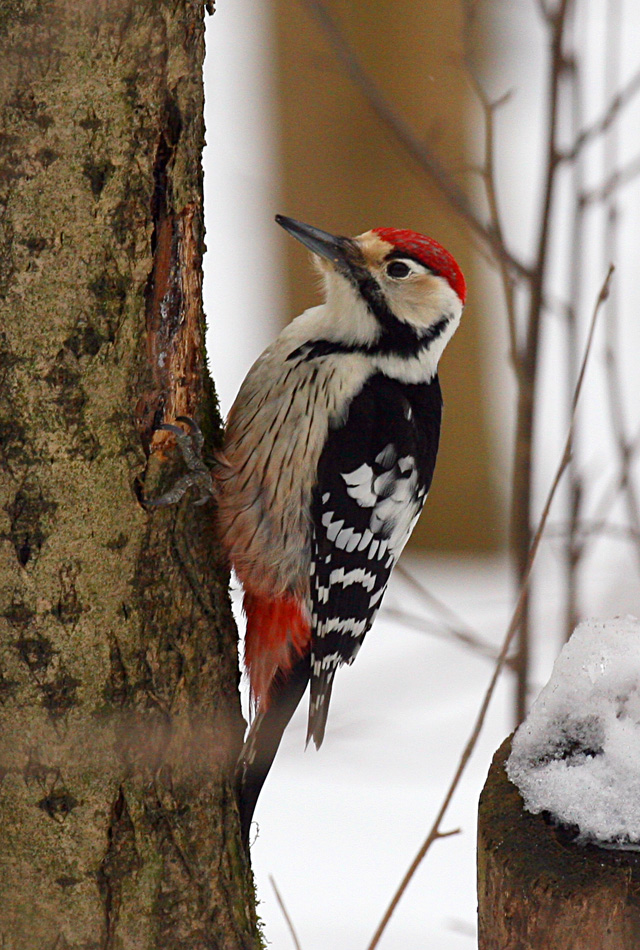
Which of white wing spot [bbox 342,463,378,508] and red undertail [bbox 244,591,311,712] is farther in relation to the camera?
red undertail [bbox 244,591,311,712]

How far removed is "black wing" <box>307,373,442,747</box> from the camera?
2404mm

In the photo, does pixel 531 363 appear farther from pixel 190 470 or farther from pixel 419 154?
pixel 190 470

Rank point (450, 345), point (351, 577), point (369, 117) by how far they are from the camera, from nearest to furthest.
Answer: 1. point (351, 577)
2. point (369, 117)
3. point (450, 345)

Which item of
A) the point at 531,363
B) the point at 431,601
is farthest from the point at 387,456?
the point at 431,601

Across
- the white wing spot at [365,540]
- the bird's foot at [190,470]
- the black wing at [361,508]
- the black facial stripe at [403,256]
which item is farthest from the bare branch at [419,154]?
the bird's foot at [190,470]

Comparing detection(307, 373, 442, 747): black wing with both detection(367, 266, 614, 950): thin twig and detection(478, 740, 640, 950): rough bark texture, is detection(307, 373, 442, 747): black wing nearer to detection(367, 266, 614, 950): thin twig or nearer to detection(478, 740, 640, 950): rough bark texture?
detection(367, 266, 614, 950): thin twig

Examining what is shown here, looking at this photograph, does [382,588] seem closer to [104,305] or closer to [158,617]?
[158,617]

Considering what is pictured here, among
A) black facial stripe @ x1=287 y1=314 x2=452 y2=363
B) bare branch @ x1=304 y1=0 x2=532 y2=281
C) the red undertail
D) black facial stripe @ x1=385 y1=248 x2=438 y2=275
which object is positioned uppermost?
bare branch @ x1=304 y1=0 x2=532 y2=281

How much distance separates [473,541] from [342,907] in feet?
8.93

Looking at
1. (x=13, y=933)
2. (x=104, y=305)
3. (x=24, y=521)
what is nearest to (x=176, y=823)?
(x=13, y=933)

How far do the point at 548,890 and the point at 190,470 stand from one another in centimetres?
100

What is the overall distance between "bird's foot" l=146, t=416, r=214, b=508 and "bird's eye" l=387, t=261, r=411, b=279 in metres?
0.70

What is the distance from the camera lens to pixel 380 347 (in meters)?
2.54

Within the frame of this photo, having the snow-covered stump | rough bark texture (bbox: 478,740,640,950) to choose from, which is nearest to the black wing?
the snow-covered stump
